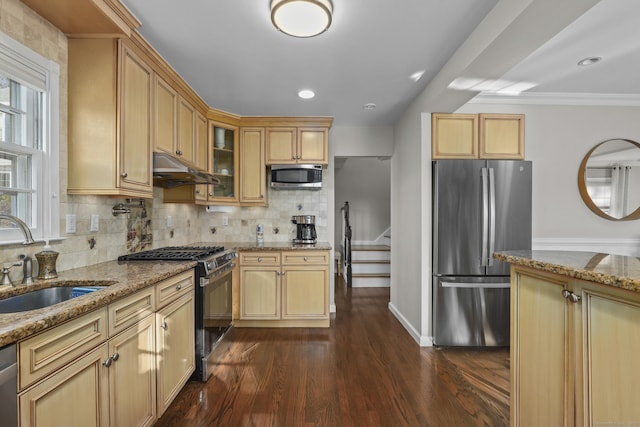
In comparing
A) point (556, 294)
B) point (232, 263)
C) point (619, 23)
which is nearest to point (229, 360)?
point (232, 263)

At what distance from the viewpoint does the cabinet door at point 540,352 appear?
1.25 m

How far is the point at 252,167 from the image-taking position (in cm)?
370

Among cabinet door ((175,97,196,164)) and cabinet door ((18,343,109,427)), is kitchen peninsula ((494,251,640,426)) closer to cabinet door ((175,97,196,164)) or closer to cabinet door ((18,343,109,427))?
cabinet door ((18,343,109,427))

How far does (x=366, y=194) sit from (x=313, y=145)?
12.3ft

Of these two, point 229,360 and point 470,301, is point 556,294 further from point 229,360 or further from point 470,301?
point 229,360

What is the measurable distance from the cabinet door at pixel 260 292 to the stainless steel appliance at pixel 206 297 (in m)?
0.60

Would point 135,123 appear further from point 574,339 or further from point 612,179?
point 612,179

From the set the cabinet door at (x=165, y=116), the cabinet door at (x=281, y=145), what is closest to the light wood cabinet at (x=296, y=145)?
the cabinet door at (x=281, y=145)

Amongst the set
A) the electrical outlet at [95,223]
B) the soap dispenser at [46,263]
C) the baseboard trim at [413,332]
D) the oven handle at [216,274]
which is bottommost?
the baseboard trim at [413,332]

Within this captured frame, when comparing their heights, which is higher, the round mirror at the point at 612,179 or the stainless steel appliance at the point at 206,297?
the round mirror at the point at 612,179

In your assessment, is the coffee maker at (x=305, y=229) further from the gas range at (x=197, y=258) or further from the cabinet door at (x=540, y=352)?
the cabinet door at (x=540, y=352)

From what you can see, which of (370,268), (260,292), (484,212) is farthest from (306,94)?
(370,268)

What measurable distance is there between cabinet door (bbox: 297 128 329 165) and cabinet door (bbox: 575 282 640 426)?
9.41ft

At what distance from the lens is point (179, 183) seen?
297 centimetres
